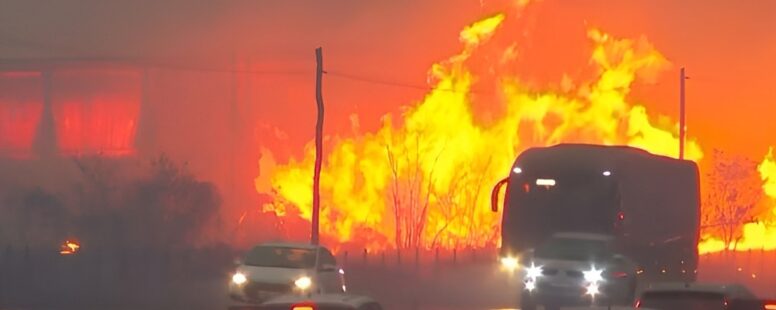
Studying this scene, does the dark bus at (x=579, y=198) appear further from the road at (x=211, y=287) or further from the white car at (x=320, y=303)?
the white car at (x=320, y=303)

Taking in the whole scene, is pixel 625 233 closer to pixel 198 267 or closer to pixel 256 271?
pixel 256 271

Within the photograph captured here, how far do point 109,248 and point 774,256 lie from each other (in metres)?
36.1

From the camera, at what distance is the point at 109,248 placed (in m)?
73.9

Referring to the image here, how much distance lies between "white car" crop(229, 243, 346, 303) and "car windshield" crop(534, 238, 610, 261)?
528 centimetres

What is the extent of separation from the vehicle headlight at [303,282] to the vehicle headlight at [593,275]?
668 cm

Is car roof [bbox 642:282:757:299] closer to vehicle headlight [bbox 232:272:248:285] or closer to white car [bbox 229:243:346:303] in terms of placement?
white car [bbox 229:243:346:303]

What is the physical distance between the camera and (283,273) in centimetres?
3409

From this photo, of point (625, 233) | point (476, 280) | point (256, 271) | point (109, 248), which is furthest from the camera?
point (109, 248)

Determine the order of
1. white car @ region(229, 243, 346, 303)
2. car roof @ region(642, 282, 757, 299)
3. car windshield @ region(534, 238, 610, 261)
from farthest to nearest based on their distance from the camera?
car windshield @ region(534, 238, 610, 261), white car @ region(229, 243, 346, 303), car roof @ region(642, 282, 757, 299)

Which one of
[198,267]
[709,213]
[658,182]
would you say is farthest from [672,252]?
[709,213]

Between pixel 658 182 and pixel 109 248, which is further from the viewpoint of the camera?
pixel 109 248

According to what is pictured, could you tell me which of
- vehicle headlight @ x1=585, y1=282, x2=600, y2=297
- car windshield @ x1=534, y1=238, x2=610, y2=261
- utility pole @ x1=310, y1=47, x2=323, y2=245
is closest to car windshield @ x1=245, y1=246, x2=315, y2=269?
car windshield @ x1=534, y1=238, x2=610, y2=261

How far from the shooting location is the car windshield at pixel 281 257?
34594 mm

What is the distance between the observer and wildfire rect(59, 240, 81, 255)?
72.2 metres
